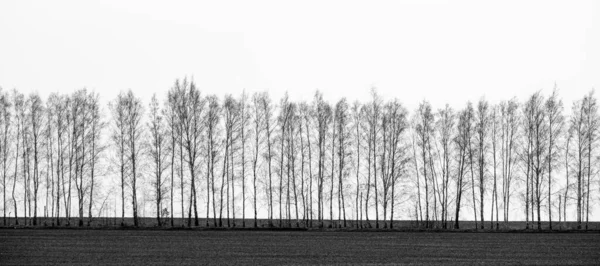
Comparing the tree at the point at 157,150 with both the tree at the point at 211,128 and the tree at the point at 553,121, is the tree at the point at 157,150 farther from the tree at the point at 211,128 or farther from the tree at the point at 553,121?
the tree at the point at 553,121

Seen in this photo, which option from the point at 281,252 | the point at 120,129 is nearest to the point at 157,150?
the point at 120,129

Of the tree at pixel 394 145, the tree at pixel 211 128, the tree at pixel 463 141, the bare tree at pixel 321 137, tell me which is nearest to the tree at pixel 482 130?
the tree at pixel 463 141

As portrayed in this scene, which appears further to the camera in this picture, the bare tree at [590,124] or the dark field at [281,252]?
the bare tree at [590,124]

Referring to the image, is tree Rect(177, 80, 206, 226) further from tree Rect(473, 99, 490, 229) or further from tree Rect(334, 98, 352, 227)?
tree Rect(473, 99, 490, 229)

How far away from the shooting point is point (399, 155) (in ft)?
257

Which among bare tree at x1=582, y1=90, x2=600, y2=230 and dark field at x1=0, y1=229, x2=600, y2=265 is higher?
bare tree at x1=582, y1=90, x2=600, y2=230

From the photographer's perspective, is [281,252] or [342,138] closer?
[281,252]

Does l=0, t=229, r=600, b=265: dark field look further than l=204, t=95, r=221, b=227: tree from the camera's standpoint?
No

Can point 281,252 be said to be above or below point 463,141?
below

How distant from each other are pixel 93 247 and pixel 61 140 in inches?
1513

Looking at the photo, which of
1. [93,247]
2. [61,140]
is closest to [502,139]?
[61,140]

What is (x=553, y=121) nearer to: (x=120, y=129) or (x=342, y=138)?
(x=342, y=138)

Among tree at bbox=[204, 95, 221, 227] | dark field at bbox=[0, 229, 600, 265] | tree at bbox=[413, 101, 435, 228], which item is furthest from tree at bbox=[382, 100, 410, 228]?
dark field at bbox=[0, 229, 600, 265]

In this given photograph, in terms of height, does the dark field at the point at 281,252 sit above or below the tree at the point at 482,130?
below
